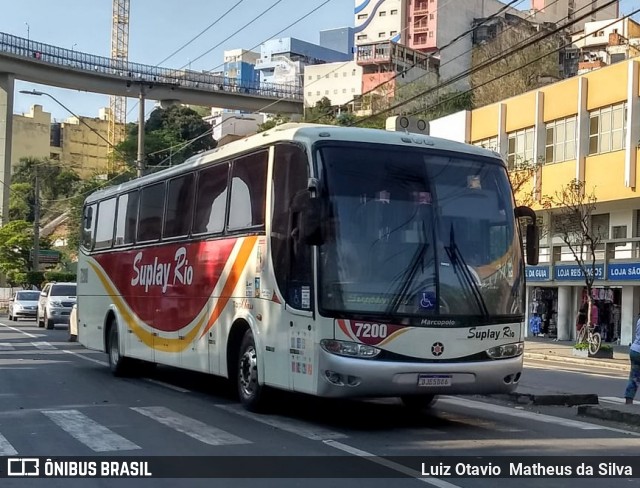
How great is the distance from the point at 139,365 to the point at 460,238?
9140 millimetres

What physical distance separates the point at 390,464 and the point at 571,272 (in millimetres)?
29548

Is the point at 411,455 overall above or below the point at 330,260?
below

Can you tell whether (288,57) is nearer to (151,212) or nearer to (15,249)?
(15,249)

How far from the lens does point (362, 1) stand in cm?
12031

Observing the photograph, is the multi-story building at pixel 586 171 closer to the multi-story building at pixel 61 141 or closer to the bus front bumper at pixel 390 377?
the bus front bumper at pixel 390 377

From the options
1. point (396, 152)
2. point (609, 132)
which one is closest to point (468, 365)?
point (396, 152)

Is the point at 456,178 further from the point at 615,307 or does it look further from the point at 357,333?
the point at 615,307

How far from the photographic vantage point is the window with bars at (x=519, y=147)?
38.2 meters

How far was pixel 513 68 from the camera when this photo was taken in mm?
58312

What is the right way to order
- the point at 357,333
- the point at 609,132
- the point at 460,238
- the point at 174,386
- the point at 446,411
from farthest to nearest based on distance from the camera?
1. the point at 609,132
2. the point at 174,386
3. the point at 446,411
4. the point at 460,238
5. the point at 357,333

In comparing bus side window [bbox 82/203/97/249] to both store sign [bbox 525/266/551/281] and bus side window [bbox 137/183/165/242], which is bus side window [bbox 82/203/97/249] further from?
store sign [bbox 525/266/551/281]

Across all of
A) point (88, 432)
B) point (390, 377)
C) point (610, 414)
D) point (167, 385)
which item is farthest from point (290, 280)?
point (167, 385)

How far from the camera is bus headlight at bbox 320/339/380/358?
31.3ft

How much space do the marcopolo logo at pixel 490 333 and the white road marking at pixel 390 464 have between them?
2.08 m
